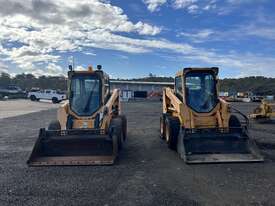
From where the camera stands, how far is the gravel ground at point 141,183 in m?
6.48

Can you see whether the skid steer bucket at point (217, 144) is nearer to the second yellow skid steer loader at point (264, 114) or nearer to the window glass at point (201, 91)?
the window glass at point (201, 91)

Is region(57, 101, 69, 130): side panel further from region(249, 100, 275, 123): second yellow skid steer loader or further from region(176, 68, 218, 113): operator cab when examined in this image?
region(249, 100, 275, 123): second yellow skid steer loader

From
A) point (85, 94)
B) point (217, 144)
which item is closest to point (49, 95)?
point (85, 94)

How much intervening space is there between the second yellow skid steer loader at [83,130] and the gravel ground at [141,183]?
0.44 meters

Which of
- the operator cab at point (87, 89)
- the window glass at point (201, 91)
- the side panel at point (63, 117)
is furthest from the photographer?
the window glass at point (201, 91)

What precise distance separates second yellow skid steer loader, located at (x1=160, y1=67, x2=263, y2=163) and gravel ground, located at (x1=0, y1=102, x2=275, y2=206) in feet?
1.56

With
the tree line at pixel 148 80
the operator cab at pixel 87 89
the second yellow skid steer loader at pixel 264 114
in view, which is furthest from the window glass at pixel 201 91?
the tree line at pixel 148 80

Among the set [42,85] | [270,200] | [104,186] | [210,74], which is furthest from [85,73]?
[42,85]

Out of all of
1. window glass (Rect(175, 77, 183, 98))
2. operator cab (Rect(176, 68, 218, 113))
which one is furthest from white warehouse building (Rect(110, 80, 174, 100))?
operator cab (Rect(176, 68, 218, 113))

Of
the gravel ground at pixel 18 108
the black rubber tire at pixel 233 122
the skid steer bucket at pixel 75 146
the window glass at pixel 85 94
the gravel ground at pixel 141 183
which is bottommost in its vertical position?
the gravel ground at pixel 18 108

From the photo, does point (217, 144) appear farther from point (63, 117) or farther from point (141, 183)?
point (63, 117)

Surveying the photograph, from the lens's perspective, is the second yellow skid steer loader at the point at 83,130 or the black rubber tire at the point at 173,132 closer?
the second yellow skid steer loader at the point at 83,130

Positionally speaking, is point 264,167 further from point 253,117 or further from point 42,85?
point 42,85

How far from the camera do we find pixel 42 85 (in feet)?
297
